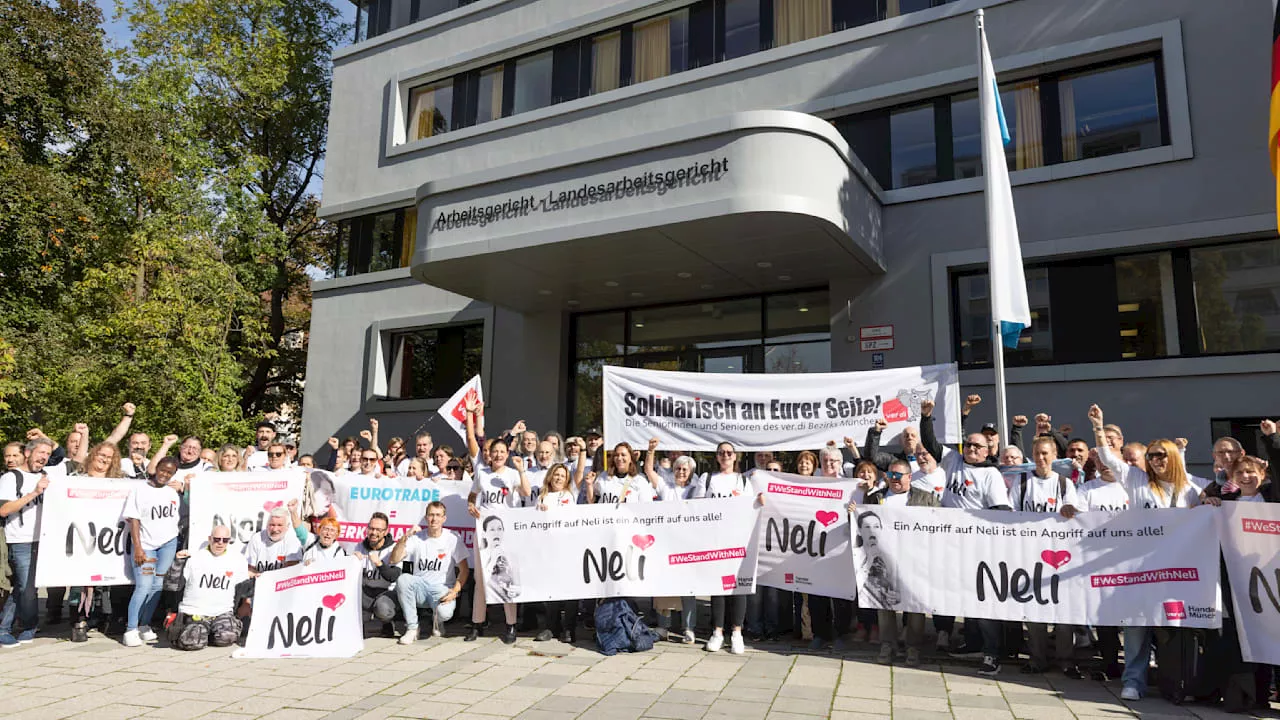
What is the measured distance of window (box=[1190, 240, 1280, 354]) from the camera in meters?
12.0

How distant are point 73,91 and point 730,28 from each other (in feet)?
60.1

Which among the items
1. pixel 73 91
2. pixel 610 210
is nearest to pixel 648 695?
pixel 610 210

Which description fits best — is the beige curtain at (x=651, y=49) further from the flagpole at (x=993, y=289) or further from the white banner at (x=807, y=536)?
the white banner at (x=807, y=536)

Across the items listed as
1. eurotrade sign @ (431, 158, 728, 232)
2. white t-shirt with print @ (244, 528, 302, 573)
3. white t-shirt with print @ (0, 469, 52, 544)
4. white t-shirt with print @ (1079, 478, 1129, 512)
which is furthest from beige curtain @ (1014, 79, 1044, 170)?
white t-shirt with print @ (0, 469, 52, 544)

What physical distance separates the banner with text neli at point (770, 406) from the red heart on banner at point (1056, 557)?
3.41 meters

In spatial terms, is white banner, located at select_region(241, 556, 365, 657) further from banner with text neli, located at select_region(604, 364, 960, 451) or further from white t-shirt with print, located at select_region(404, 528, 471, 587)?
banner with text neli, located at select_region(604, 364, 960, 451)

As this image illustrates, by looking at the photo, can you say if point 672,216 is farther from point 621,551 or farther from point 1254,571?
point 1254,571

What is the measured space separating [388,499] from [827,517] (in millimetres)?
5125

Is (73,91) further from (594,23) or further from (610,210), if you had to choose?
(610,210)

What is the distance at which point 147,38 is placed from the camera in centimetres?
2547

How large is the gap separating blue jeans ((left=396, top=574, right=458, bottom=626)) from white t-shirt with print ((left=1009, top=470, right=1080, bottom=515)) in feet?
18.5

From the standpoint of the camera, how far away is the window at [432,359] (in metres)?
19.1

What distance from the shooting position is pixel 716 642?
26.7 ft

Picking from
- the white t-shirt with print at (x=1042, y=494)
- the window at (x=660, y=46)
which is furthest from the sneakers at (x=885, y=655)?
the window at (x=660, y=46)
